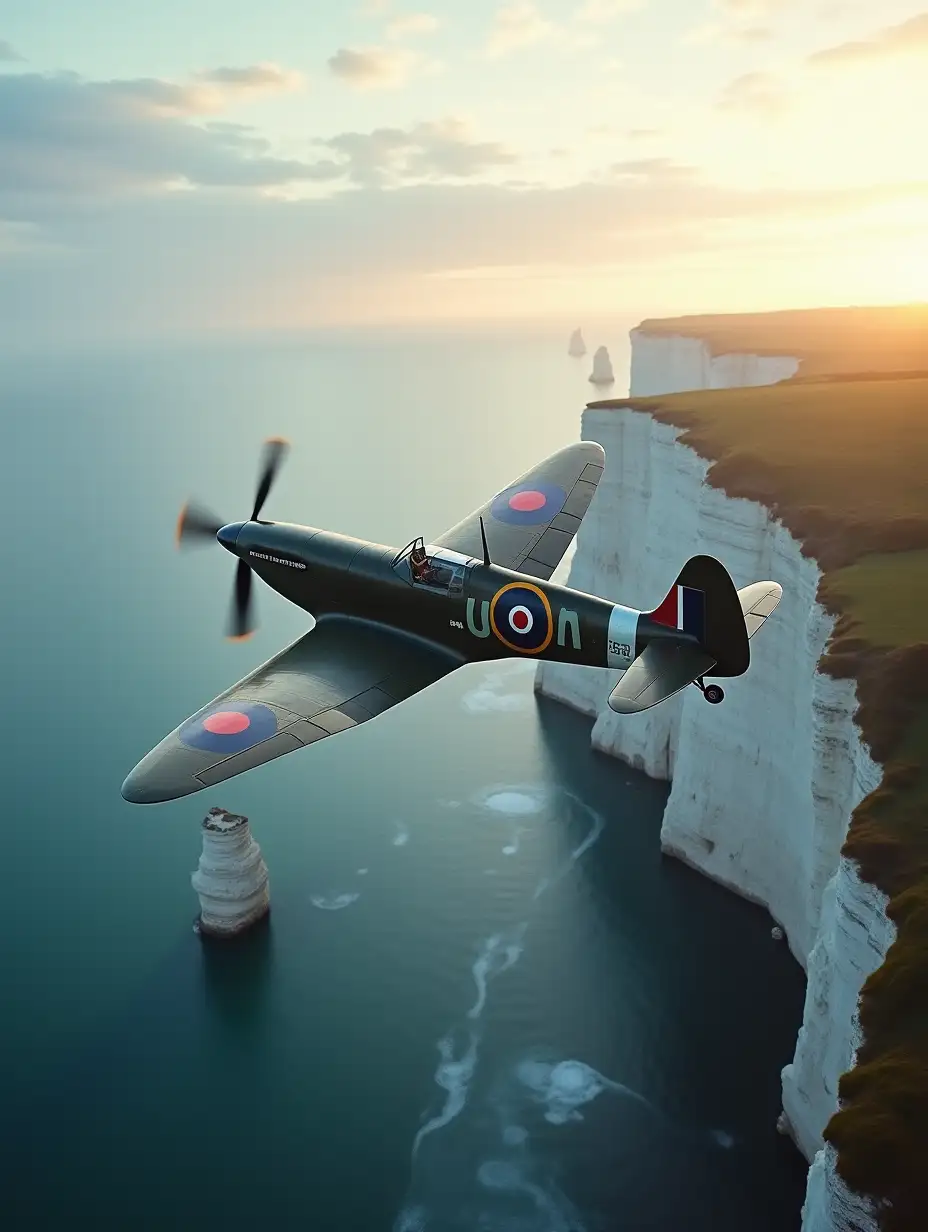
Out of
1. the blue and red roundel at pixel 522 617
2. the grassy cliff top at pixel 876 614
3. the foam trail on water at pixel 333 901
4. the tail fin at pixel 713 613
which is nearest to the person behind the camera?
the grassy cliff top at pixel 876 614

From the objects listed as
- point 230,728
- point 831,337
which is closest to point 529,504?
point 230,728

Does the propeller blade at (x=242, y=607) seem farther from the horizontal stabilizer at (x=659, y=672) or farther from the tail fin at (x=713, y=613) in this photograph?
the tail fin at (x=713, y=613)

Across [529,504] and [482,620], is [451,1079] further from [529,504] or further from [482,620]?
[529,504]

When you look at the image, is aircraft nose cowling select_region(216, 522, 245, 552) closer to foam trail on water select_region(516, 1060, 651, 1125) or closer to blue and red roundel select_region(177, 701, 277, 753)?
blue and red roundel select_region(177, 701, 277, 753)

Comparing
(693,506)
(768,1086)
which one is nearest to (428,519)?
(693,506)

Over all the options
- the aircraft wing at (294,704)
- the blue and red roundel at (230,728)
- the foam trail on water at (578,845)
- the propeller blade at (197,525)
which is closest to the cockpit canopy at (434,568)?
the aircraft wing at (294,704)

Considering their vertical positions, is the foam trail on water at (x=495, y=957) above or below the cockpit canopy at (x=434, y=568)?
below
